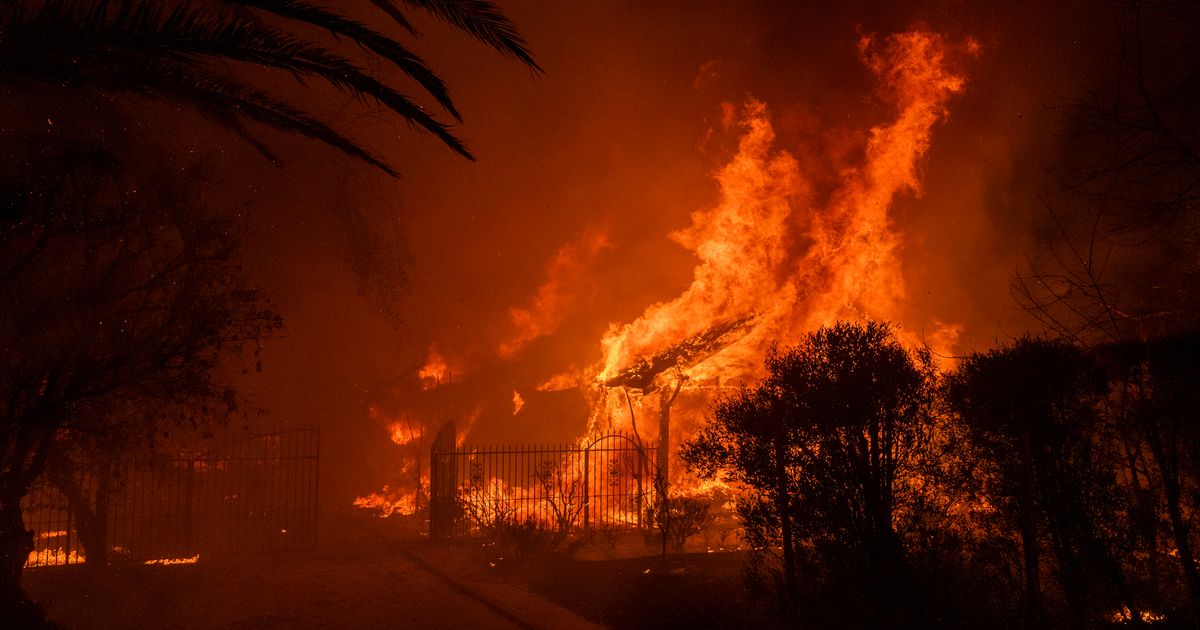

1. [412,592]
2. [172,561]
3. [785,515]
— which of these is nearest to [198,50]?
[785,515]

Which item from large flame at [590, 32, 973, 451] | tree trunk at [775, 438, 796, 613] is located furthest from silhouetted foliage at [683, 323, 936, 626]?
large flame at [590, 32, 973, 451]

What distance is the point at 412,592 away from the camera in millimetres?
10305

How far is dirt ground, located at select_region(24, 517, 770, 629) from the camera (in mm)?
8586

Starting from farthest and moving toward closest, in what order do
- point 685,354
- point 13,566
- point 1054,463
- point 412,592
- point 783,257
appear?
point 783,257
point 685,354
point 412,592
point 13,566
point 1054,463

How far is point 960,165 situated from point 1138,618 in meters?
18.1

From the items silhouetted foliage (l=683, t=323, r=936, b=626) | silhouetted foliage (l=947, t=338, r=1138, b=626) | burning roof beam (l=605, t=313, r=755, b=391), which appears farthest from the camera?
burning roof beam (l=605, t=313, r=755, b=391)

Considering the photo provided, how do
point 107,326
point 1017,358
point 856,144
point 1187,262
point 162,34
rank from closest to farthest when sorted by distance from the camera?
point 162,34 → point 1017,358 → point 107,326 → point 1187,262 → point 856,144

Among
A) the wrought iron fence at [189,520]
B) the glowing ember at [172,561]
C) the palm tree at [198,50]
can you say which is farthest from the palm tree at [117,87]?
the wrought iron fence at [189,520]

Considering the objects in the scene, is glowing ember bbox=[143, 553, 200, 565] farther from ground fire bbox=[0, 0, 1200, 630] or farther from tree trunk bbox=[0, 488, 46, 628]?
tree trunk bbox=[0, 488, 46, 628]

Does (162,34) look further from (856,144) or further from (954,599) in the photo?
(856,144)

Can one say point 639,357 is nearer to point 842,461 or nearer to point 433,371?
point 433,371

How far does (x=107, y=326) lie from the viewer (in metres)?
7.90

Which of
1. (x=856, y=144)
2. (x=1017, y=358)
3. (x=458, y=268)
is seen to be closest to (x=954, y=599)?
(x=1017, y=358)

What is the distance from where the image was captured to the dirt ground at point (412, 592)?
8.59 meters
